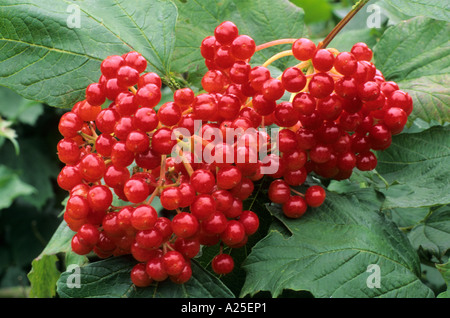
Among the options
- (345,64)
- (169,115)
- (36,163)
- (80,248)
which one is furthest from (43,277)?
(36,163)

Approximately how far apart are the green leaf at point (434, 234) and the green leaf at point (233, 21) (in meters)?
0.49

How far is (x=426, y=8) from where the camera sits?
38.0 inches

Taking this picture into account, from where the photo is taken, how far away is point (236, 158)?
0.75m

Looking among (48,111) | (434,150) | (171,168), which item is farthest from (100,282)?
(48,111)

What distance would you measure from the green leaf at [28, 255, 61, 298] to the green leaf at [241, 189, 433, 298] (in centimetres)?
61

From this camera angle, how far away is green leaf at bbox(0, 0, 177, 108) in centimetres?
90

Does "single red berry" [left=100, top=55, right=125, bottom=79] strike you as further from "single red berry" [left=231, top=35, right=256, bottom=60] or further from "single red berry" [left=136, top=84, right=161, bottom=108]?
"single red berry" [left=231, top=35, right=256, bottom=60]

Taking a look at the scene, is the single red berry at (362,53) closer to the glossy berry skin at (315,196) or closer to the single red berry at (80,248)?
the glossy berry skin at (315,196)

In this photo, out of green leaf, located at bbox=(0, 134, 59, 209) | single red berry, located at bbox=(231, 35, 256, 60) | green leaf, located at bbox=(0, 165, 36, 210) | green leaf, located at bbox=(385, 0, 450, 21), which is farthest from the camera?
green leaf, located at bbox=(0, 134, 59, 209)

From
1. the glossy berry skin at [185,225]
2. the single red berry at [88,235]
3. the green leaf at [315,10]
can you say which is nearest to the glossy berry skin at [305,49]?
the glossy berry skin at [185,225]

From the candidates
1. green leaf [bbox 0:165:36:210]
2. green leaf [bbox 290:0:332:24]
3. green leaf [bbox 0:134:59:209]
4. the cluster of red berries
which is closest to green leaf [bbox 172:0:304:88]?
the cluster of red berries

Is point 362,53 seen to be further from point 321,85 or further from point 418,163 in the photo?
point 418,163
